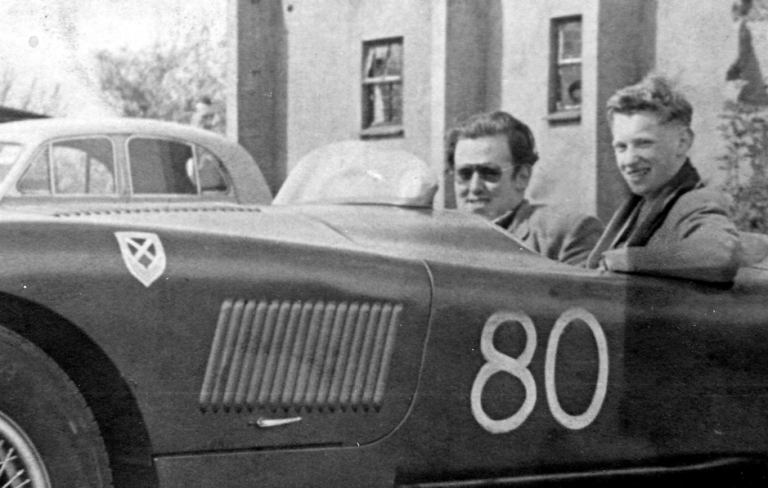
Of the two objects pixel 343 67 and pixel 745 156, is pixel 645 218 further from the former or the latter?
pixel 343 67

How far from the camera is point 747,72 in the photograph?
622 inches

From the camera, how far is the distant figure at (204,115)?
12.8m

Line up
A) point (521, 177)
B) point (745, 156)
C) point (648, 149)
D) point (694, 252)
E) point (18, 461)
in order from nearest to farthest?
1. point (18, 461)
2. point (694, 252)
3. point (648, 149)
4. point (521, 177)
5. point (745, 156)

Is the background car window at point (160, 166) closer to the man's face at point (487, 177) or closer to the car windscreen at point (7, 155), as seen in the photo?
the car windscreen at point (7, 155)

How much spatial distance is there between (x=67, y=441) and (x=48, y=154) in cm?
458

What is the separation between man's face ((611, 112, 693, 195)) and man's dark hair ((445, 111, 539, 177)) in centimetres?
45

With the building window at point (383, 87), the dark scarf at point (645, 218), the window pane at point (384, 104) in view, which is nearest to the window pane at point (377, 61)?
the building window at point (383, 87)

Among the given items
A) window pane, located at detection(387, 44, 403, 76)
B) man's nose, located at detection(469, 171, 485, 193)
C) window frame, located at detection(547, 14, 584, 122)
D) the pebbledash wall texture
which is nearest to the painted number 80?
man's nose, located at detection(469, 171, 485, 193)

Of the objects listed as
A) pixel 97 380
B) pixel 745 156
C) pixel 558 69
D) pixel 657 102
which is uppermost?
pixel 558 69

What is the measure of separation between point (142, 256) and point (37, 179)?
4374mm

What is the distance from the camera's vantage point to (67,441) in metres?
2.83

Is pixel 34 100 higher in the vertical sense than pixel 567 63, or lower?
lower

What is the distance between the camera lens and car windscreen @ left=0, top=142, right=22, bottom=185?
7126 mm

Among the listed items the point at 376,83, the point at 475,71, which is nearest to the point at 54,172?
the point at 475,71
